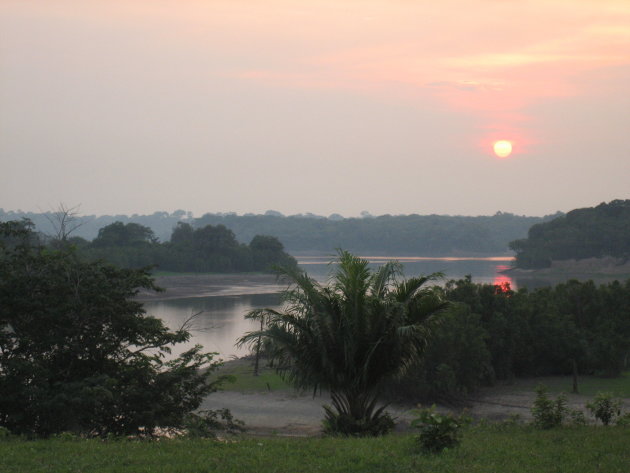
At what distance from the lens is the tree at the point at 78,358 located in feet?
40.6

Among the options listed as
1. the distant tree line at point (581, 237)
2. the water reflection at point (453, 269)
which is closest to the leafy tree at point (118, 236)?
the water reflection at point (453, 269)

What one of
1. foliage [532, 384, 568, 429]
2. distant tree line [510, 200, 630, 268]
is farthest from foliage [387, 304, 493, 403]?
distant tree line [510, 200, 630, 268]

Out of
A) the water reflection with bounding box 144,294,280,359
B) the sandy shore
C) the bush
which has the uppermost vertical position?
the bush

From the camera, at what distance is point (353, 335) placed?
1240cm

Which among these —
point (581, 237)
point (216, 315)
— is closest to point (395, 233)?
point (581, 237)

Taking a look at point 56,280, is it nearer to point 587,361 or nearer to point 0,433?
point 0,433

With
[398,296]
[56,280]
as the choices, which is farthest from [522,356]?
[56,280]

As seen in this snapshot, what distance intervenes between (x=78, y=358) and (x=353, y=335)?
541 cm

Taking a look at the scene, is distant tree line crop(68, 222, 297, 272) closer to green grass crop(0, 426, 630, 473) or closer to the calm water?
the calm water

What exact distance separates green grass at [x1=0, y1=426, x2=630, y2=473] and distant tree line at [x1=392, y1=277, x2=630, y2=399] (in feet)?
49.9

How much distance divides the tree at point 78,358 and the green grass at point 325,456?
313cm

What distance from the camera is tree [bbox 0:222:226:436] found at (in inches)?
487

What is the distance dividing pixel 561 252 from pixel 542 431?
9183 cm

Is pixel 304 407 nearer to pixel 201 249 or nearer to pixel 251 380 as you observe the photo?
pixel 251 380
